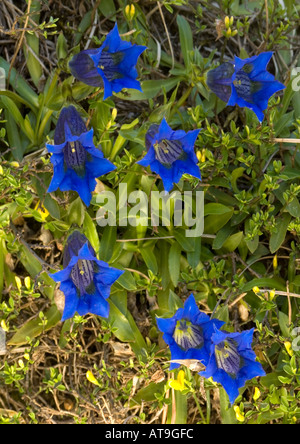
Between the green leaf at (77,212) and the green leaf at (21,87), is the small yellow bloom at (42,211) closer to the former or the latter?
the green leaf at (77,212)

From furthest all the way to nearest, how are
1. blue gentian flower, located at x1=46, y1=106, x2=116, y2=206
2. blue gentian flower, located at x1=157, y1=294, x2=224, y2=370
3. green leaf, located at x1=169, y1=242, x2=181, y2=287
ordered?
green leaf, located at x1=169, y1=242, x2=181, y2=287, blue gentian flower, located at x1=157, y1=294, x2=224, y2=370, blue gentian flower, located at x1=46, y1=106, x2=116, y2=206

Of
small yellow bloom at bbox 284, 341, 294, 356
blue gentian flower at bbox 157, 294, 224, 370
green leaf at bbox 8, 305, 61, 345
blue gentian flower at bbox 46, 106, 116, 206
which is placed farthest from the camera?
green leaf at bbox 8, 305, 61, 345

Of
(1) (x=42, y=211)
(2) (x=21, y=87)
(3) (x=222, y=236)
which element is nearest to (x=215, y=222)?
(3) (x=222, y=236)

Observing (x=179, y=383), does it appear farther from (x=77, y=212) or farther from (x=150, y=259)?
(x=77, y=212)

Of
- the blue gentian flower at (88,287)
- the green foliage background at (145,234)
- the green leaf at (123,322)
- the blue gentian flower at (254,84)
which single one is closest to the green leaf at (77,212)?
the green foliage background at (145,234)

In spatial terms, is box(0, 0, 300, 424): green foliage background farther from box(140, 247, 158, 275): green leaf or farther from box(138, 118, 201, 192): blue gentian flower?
box(138, 118, 201, 192): blue gentian flower

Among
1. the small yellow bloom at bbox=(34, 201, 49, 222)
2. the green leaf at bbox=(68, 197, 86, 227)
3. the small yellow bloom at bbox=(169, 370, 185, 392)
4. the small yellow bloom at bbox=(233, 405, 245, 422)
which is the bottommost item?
the small yellow bloom at bbox=(233, 405, 245, 422)

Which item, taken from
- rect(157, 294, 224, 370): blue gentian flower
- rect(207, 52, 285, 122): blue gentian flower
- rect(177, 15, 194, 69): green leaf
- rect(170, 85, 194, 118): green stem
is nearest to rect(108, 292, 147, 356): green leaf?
rect(157, 294, 224, 370): blue gentian flower

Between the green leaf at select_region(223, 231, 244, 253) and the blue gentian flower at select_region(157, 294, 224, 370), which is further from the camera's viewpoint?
the green leaf at select_region(223, 231, 244, 253)
